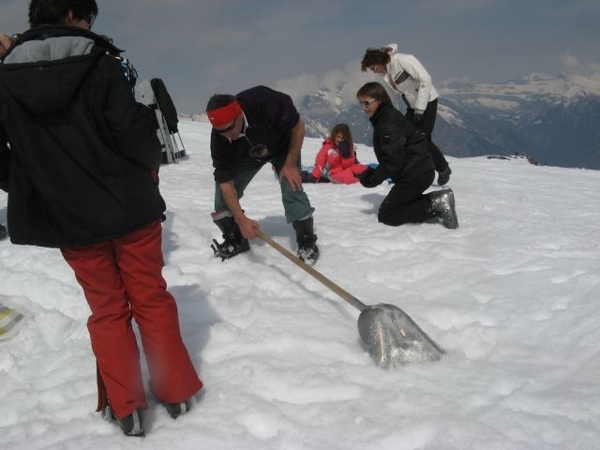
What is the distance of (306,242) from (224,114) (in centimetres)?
162

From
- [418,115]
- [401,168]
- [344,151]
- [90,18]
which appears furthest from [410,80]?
[90,18]

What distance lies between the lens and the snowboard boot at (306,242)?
4.80 m

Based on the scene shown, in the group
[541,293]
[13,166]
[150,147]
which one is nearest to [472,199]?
[541,293]

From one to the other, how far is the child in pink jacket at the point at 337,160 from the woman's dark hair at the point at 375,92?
2957 mm

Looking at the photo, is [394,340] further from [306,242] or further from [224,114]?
[224,114]

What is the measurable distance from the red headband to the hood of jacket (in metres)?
1.86

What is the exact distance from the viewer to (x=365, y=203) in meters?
7.02

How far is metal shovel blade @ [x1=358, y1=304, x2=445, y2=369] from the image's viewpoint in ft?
9.50

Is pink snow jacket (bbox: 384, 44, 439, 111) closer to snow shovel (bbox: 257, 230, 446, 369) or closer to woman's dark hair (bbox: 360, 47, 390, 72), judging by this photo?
woman's dark hair (bbox: 360, 47, 390, 72)

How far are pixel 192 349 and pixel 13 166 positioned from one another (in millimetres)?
1577

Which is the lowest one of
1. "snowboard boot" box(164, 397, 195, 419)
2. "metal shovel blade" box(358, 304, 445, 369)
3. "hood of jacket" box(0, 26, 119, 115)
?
"snowboard boot" box(164, 397, 195, 419)

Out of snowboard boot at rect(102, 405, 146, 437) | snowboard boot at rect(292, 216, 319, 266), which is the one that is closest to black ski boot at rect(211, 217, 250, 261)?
snowboard boot at rect(292, 216, 319, 266)

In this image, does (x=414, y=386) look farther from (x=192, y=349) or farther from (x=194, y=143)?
(x=194, y=143)

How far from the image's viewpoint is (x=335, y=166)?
348 inches
